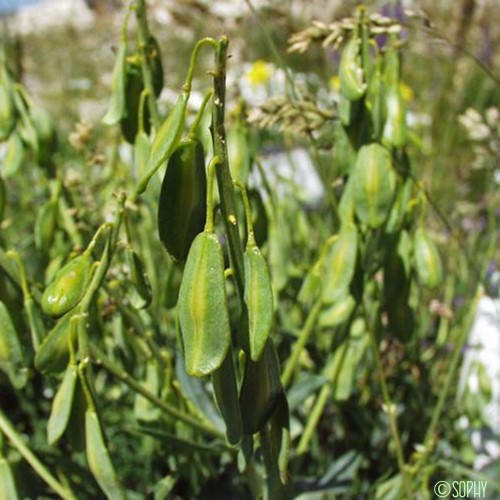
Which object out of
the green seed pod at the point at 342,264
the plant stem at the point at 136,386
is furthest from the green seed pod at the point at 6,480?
the green seed pod at the point at 342,264

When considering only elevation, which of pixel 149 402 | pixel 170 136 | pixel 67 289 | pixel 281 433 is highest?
pixel 170 136

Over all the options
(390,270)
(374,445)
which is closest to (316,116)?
(390,270)

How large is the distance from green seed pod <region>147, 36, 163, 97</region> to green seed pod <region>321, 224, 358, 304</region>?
221 mm

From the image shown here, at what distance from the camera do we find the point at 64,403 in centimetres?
58

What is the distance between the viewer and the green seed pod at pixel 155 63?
76 centimetres

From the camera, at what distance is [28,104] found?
2.87 ft

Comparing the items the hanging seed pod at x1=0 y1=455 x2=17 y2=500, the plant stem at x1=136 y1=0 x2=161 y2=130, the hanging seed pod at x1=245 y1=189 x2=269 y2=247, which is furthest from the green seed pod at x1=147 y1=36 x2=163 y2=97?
the hanging seed pod at x1=0 y1=455 x2=17 y2=500

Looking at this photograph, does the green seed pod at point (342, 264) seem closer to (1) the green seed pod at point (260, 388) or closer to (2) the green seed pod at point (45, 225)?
(1) the green seed pod at point (260, 388)

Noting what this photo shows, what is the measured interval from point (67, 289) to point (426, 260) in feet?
1.24

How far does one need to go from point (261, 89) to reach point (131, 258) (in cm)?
187

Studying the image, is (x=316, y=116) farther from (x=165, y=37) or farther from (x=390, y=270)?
(x=165, y=37)

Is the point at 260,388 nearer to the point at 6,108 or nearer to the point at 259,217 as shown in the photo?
the point at 259,217

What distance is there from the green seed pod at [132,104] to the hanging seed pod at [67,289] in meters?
0.23

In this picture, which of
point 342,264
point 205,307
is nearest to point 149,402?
point 342,264
